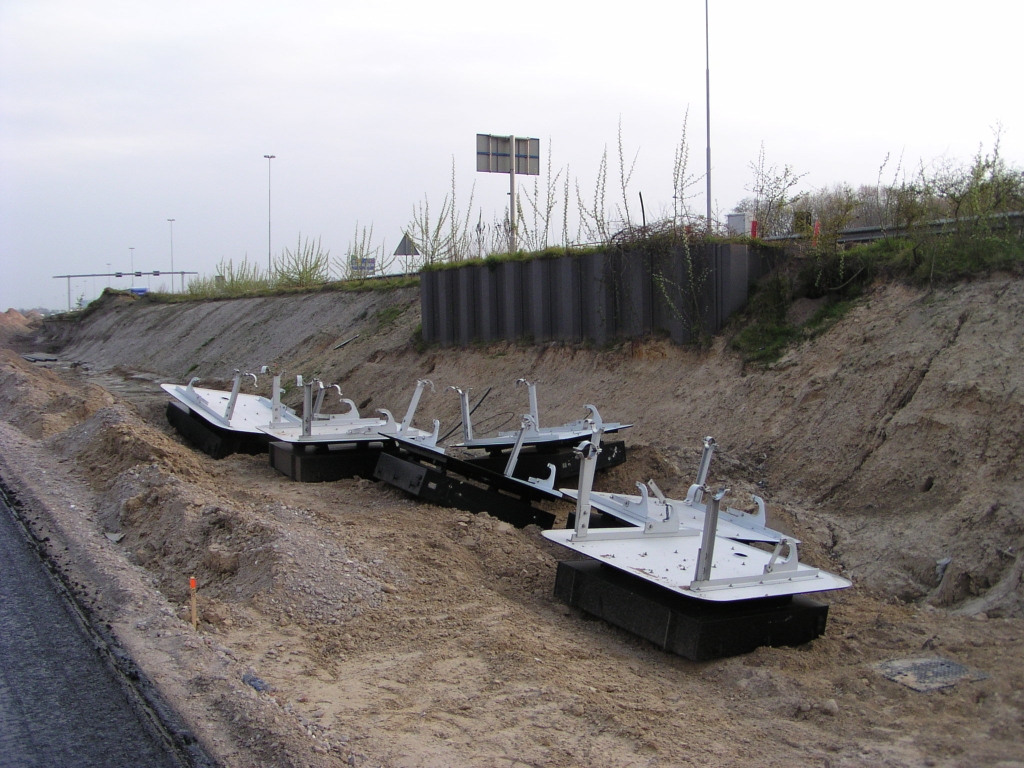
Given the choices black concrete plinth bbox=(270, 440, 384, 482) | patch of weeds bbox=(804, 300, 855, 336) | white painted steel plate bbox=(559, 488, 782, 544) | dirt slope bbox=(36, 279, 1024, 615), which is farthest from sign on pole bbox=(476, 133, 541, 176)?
white painted steel plate bbox=(559, 488, 782, 544)

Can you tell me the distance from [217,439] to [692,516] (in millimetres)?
7760

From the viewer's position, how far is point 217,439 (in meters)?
12.3

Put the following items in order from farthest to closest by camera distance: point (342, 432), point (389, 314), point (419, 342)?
point (389, 314)
point (419, 342)
point (342, 432)

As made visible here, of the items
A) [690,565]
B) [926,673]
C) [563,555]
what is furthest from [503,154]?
[926,673]

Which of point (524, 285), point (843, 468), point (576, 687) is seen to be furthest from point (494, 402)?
point (576, 687)

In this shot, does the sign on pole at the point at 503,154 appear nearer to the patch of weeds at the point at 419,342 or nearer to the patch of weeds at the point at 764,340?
the patch of weeds at the point at 419,342

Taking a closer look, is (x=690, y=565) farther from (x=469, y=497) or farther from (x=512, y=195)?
(x=512, y=195)

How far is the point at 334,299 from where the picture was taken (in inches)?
953

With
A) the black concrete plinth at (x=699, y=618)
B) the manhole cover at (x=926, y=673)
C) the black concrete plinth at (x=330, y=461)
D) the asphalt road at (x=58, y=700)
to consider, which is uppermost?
the black concrete plinth at (x=330, y=461)

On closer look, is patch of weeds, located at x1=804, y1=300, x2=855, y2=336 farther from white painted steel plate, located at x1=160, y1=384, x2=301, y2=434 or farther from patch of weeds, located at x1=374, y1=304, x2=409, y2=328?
patch of weeds, located at x1=374, y1=304, x2=409, y2=328

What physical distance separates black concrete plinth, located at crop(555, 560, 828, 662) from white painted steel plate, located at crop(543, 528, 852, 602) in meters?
0.13

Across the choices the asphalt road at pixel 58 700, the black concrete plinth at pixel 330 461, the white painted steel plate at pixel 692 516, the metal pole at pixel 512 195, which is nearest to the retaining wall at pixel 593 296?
the metal pole at pixel 512 195

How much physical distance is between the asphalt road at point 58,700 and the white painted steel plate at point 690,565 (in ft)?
8.97

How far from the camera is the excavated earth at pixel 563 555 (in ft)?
13.5
